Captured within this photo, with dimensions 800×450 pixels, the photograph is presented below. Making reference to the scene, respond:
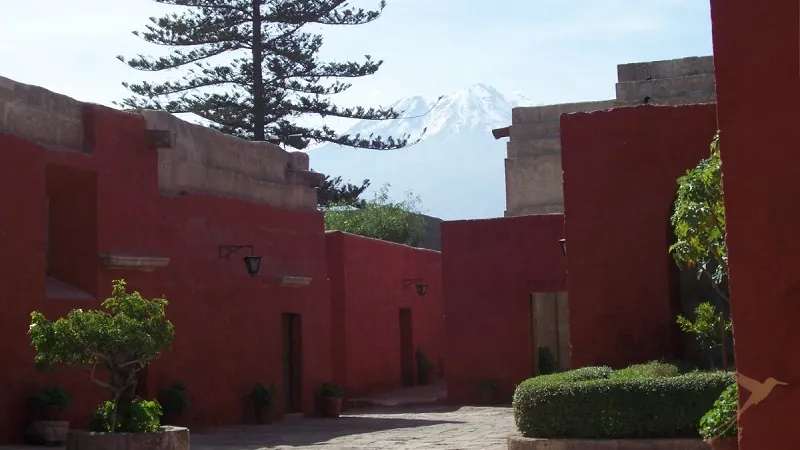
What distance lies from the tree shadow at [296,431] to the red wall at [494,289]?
10.2ft

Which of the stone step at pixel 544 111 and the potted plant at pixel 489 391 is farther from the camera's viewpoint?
the stone step at pixel 544 111

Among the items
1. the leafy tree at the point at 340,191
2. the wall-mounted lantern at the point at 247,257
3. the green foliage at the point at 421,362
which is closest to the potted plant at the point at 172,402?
the wall-mounted lantern at the point at 247,257

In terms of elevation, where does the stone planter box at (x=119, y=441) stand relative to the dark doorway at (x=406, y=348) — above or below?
below

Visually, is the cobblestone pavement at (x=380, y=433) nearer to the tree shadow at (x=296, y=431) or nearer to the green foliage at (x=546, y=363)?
the tree shadow at (x=296, y=431)

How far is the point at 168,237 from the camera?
16.3 m

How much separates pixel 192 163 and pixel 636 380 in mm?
8254

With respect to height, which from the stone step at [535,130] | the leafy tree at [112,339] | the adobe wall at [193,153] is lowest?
the leafy tree at [112,339]

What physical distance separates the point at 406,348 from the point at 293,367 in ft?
25.8

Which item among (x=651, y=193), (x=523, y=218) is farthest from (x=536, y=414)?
(x=523, y=218)

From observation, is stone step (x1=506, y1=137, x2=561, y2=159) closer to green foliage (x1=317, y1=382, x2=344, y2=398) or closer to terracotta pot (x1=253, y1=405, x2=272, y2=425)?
green foliage (x1=317, y1=382, x2=344, y2=398)

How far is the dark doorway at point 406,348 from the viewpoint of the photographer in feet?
89.9

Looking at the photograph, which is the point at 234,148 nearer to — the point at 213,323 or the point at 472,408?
the point at 213,323

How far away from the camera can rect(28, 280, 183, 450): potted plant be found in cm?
1155

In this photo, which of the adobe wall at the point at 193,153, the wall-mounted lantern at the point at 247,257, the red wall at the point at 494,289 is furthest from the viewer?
the red wall at the point at 494,289
